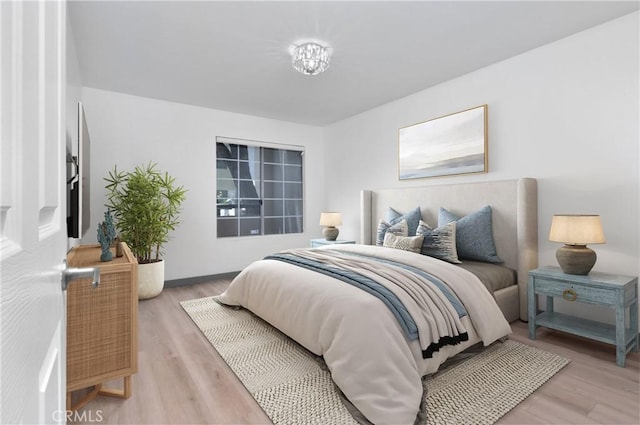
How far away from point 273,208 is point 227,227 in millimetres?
882

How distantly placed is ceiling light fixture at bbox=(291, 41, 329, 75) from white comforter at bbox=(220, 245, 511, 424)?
1880mm

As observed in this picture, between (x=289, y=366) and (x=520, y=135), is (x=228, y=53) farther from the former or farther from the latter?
(x=520, y=135)

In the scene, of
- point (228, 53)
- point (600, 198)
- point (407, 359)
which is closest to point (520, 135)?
point (600, 198)

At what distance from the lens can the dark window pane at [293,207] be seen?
222 inches

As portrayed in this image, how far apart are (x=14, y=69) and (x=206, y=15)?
255cm

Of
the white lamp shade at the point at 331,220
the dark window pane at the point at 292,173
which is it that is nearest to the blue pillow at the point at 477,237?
the white lamp shade at the point at 331,220

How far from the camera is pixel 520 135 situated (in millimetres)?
3141

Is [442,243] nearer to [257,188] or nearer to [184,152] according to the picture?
[257,188]

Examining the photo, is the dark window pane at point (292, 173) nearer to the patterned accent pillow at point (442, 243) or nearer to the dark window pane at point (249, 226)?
the dark window pane at point (249, 226)

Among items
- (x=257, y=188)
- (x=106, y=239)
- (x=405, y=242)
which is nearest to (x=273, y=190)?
(x=257, y=188)

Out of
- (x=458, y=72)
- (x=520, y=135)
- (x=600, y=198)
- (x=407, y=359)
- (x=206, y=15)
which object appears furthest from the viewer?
(x=458, y=72)

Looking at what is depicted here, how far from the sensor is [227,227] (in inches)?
196

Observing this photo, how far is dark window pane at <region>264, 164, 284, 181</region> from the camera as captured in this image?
17.6 ft

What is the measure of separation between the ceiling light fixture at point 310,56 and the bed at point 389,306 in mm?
1806
